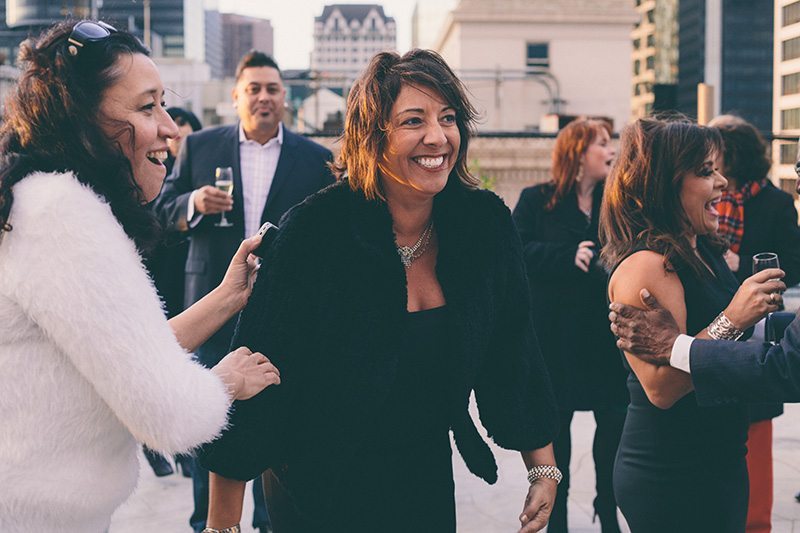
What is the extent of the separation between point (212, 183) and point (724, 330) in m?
2.96

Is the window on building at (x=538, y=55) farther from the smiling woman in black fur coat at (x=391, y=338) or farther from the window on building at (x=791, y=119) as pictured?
the window on building at (x=791, y=119)

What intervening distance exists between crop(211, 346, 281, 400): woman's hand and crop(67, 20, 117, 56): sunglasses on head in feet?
2.39

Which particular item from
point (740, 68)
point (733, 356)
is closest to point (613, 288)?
point (733, 356)

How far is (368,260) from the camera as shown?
7.73 feet

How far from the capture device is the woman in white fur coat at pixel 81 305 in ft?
→ 5.79

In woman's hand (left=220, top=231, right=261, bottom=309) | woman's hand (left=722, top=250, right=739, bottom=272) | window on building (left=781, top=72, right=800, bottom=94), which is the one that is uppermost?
window on building (left=781, top=72, right=800, bottom=94)

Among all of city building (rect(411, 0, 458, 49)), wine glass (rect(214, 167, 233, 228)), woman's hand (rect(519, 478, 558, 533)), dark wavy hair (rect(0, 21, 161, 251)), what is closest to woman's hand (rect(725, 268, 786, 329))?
woman's hand (rect(519, 478, 558, 533))

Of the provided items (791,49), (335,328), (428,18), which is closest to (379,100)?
(335,328)

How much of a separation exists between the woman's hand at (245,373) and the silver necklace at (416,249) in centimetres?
49

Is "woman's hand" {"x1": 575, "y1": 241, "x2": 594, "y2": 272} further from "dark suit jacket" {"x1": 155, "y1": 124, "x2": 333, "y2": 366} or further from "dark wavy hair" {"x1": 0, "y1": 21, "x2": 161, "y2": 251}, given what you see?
"dark wavy hair" {"x1": 0, "y1": 21, "x2": 161, "y2": 251}

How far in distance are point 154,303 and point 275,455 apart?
58 centimetres

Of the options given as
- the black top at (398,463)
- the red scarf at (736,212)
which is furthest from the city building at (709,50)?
the black top at (398,463)

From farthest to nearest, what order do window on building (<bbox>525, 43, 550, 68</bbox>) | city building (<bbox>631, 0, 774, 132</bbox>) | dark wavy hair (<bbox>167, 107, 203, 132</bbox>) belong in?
city building (<bbox>631, 0, 774, 132</bbox>) < window on building (<bbox>525, 43, 550, 68</bbox>) < dark wavy hair (<bbox>167, 107, 203, 132</bbox>)

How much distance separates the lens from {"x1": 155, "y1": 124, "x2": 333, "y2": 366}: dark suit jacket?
4770 mm
